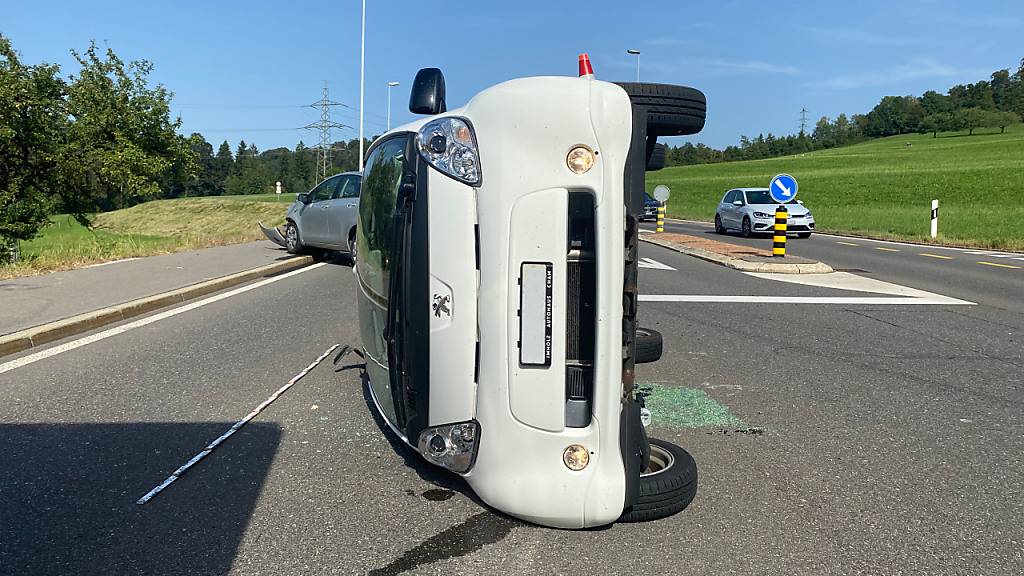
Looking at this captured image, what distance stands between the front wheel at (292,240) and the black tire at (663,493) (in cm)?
1299

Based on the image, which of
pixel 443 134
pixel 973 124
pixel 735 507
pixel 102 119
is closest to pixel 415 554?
pixel 735 507

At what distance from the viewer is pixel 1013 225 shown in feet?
100

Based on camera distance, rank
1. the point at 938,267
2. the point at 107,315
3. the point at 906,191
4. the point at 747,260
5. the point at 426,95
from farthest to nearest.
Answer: the point at 906,191, the point at 938,267, the point at 747,260, the point at 107,315, the point at 426,95

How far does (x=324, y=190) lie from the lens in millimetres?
14781

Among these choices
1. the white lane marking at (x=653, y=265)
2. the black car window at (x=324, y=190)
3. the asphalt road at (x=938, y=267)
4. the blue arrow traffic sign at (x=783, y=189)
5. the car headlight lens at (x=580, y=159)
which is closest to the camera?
the car headlight lens at (x=580, y=159)

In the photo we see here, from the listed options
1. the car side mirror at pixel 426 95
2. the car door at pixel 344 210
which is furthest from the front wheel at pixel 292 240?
the car side mirror at pixel 426 95

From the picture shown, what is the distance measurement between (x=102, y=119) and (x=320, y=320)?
2319 cm

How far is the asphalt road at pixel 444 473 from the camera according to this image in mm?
2830

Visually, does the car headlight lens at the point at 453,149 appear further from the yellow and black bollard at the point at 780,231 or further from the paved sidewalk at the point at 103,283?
the yellow and black bollard at the point at 780,231

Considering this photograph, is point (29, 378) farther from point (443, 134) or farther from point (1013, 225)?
point (1013, 225)

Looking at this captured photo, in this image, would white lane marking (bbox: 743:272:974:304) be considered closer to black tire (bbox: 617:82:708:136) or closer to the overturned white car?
black tire (bbox: 617:82:708:136)

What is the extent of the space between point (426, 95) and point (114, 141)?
94.8ft

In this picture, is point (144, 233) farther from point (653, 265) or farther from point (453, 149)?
point (453, 149)

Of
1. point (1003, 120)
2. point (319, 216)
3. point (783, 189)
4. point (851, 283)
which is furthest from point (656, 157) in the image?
point (1003, 120)
